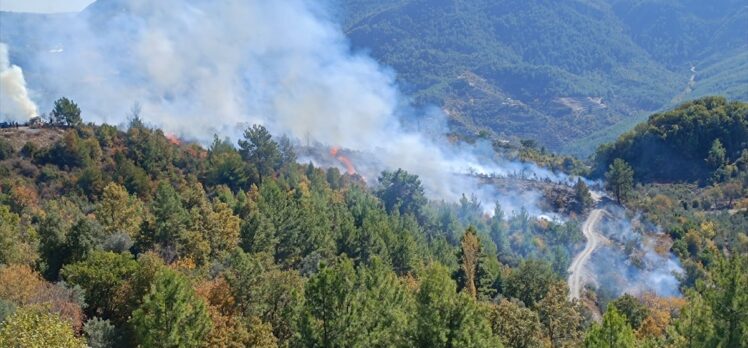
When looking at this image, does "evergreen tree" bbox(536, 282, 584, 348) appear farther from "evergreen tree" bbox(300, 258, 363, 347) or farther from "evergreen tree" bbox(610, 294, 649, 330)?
"evergreen tree" bbox(300, 258, 363, 347)

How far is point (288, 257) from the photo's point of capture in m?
70.7

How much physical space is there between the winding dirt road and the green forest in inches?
79.3

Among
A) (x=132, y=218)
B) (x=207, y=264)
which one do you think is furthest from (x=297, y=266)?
(x=132, y=218)

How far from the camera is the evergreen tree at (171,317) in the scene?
37531 mm

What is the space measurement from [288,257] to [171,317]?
3278 centimetres

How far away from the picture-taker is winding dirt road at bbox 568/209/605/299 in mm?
97331

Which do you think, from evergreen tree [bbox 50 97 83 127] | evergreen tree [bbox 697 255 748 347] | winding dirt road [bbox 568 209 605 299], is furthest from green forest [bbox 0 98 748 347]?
winding dirt road [bbox 568 209 605 299]

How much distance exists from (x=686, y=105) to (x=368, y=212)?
111 m

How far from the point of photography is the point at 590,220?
127125mm

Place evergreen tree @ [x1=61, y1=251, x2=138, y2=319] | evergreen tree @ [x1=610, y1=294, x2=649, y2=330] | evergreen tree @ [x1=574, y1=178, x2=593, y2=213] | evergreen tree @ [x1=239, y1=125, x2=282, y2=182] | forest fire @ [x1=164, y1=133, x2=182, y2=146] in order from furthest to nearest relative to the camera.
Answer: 1. evergreen tree @ [x1=574, y1=178, x2=593, y2=213]
2. forest fire @ [x1=164, y1=133, x2=182, y2=146]
3. evergreen tree @ [x1=239, y1=125, x2=282, y2=182]
4. evergreen tree @ [x1=610, y1=294, x2=649, y2=330]
5. evergreen tree @ [x1=61, y1=251, x2=138, y2=319]

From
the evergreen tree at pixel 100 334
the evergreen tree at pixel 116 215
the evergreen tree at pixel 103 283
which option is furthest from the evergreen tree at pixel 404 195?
the evergreen tree at pixel 100 334

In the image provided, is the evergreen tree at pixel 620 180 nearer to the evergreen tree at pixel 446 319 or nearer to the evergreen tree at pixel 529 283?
the evergreen tree at pixel 529 283

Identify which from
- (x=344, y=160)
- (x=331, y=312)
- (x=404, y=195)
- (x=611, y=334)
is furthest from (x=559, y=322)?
(x=344, y=160)

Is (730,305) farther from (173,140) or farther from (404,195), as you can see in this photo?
(173,140)
